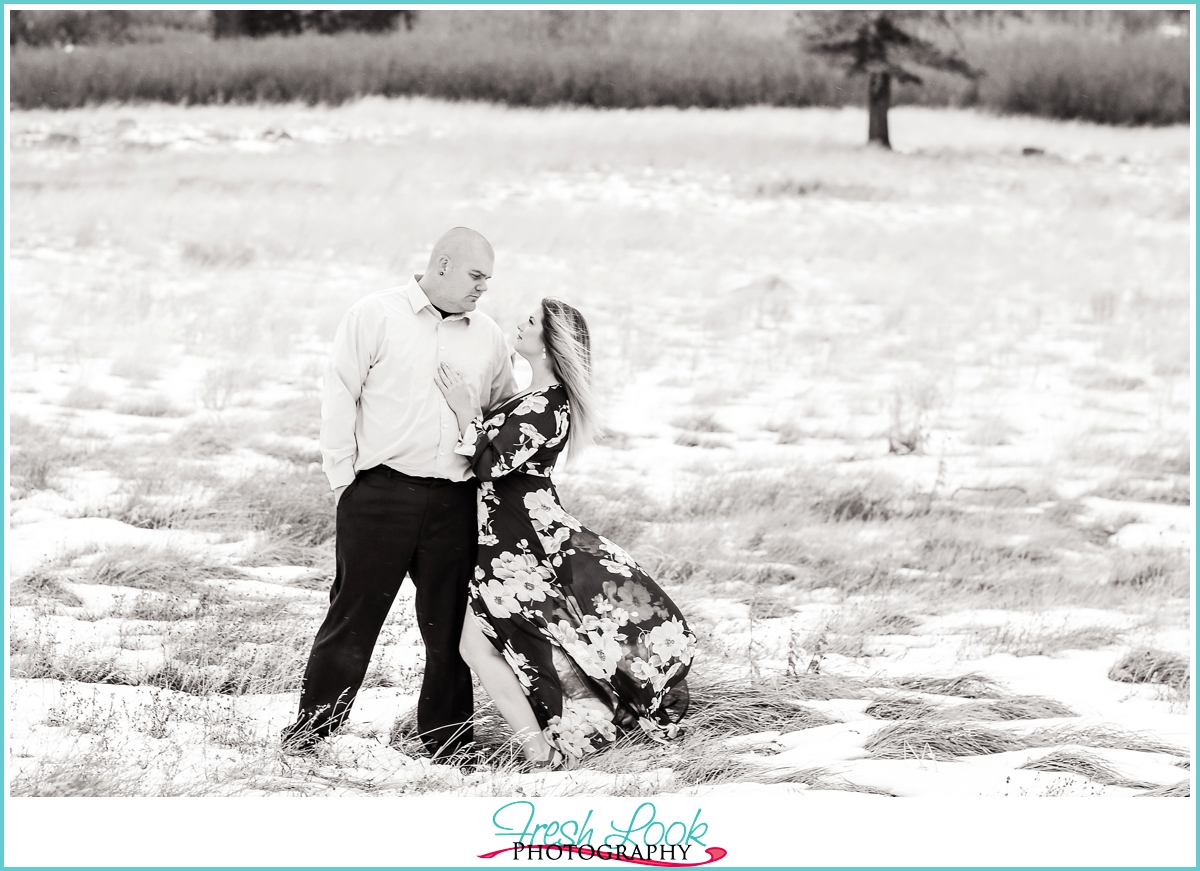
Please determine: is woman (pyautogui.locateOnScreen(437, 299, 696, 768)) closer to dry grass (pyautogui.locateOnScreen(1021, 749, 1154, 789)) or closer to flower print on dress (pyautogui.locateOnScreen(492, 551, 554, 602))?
flower print on dress (pyautogui.locateOnScreen(492, 551, 554, 602))

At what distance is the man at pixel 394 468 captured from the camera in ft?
12.4

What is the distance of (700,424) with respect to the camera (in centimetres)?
891

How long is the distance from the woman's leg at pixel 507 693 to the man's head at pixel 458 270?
100 cm

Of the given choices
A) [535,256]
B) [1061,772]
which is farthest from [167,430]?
[1061,772]

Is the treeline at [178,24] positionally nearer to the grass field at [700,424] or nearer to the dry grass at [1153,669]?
the grass field at [700,424]

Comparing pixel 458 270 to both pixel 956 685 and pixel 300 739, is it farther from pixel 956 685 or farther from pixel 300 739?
pixel 956 685

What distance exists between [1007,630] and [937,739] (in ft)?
5.26

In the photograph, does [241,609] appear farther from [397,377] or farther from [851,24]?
[851,24]

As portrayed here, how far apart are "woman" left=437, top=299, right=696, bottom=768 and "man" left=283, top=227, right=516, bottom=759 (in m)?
0.08

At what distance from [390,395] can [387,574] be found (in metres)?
0.56

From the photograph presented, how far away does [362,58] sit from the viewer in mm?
11844

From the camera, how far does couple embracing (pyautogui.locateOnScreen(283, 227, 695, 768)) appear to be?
12.4 ft

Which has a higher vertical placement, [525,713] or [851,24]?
[851,24]

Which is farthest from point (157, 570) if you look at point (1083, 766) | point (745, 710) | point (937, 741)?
point (1083, 766)
